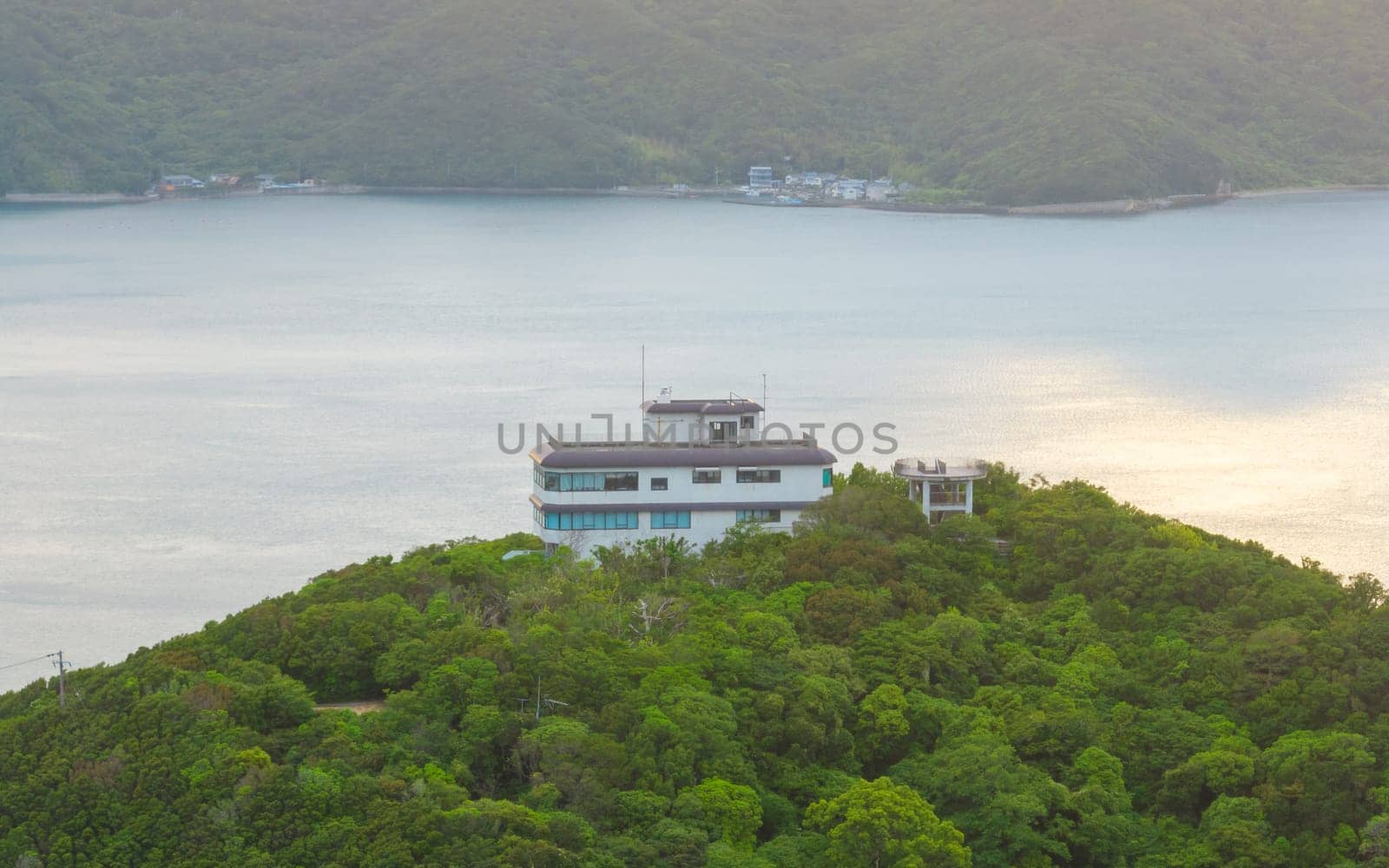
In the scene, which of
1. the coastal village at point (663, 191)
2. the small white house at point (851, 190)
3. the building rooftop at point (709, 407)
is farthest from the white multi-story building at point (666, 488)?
the small white house at point (851, 190)

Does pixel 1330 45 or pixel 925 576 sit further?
pixel 1330 45

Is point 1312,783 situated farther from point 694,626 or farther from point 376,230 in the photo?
point 376,230

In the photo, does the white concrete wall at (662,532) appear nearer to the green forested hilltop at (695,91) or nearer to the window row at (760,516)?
the window row at (760,516)

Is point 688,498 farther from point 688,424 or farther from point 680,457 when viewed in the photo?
point 688,424

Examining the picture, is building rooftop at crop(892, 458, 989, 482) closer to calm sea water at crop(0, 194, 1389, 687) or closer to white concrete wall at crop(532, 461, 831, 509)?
white concrete wall at crop(532, 461, 831, 509)

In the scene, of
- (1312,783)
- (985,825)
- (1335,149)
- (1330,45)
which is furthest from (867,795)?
(1330,45)

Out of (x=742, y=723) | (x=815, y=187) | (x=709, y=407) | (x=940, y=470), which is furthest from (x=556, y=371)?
(x=815, y=187)
